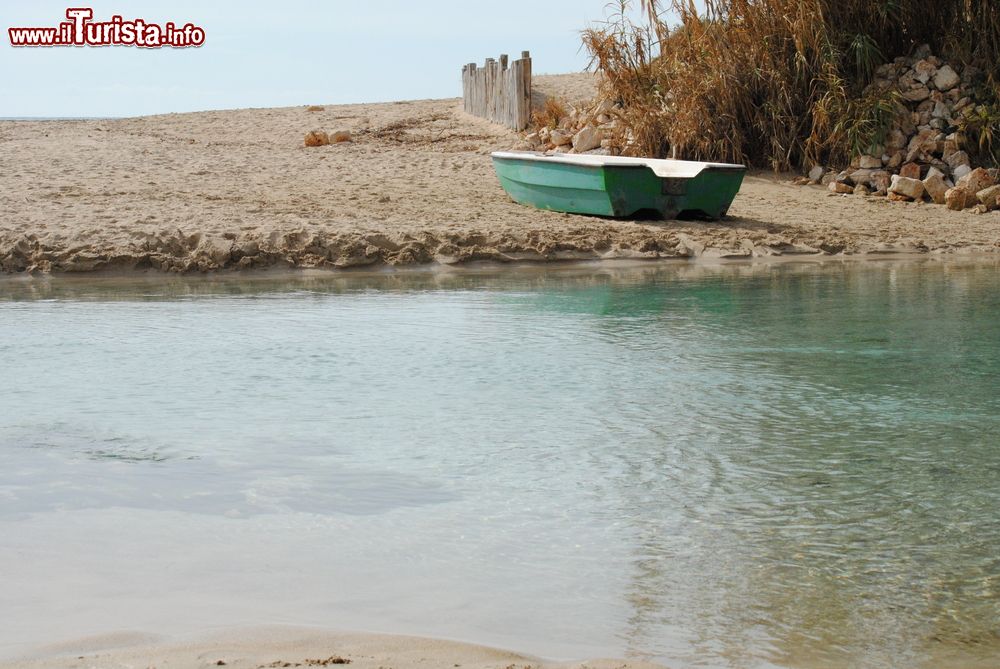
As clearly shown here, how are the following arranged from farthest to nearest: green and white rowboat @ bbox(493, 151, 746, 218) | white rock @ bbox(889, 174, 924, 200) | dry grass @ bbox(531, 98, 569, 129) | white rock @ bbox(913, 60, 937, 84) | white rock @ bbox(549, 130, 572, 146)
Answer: dry grass @ bbox(531, 98, 569, 129)
white rock @ bbox(549, 130, 572, 146)
white rock @ bbox(913, 60, 937, 84)
white rock @ bbox(889, 174, 924, 200)
green and white rowboat @ bbox(493, 151, 746, 218)

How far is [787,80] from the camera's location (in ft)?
47.2

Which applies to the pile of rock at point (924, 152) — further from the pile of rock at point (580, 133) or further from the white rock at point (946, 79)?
the pile of rock at point (580, 133)

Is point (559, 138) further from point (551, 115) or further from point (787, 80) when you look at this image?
point (787, 80)

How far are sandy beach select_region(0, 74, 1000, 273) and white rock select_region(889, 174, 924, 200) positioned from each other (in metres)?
0.25

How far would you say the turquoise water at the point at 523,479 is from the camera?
284cm

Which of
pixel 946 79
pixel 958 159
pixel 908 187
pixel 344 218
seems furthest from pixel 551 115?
pixel 344 218

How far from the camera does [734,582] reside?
3084 mm

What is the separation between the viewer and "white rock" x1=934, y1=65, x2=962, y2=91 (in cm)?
1451

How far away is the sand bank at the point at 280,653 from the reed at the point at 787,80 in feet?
40.1

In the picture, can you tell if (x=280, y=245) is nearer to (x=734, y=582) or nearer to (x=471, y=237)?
(x=471, y=237)

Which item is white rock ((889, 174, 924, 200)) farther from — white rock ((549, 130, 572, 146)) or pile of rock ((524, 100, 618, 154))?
white rock ((549, 130, 572, 146))

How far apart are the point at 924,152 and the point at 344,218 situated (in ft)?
23.3

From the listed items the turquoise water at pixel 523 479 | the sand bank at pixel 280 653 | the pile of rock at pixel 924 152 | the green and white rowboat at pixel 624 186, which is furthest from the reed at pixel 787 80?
the sand bank at pixel 280 653

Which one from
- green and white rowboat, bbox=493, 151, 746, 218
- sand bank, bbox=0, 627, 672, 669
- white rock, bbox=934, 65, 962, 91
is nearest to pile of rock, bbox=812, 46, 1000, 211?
white rock, bbox=934, 65, 962, 91
